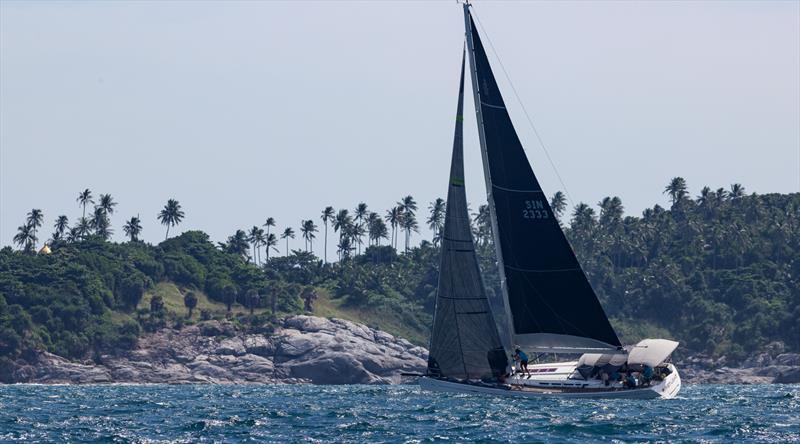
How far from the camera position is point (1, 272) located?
515 feet

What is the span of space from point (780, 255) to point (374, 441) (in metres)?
144

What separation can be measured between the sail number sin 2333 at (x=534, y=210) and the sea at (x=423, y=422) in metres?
8.54

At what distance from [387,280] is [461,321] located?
118138mm

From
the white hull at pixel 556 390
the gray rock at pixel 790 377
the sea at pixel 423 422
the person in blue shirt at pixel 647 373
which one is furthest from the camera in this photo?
the gray rock at pixel 790 377

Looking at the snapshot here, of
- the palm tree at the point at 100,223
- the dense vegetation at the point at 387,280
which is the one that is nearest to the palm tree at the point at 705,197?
the dense vegetation at the point at 387,280

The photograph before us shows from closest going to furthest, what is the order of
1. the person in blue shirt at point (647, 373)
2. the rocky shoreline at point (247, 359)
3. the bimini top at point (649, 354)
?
the person in blue shirt at point (647, 373) → the bimini top at point (649, 354) → the rocky shoreline at point (247, 359)

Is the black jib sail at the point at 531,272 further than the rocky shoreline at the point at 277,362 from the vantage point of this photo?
No

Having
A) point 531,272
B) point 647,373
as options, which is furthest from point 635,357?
point 531,272

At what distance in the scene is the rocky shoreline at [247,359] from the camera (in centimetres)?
13938

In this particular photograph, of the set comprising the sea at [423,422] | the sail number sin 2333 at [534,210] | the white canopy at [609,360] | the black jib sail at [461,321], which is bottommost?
the sea at [423,422]

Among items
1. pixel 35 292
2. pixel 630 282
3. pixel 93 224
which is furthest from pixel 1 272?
pixel 630 282

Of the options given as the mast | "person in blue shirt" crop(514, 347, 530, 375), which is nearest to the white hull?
"person in blue shirt" crop(514, 347, 530, 375)

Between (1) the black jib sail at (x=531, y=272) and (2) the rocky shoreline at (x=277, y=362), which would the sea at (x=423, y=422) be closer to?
(1) the black jib sail at (x=531, y=272)

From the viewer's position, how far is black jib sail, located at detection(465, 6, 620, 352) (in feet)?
200
